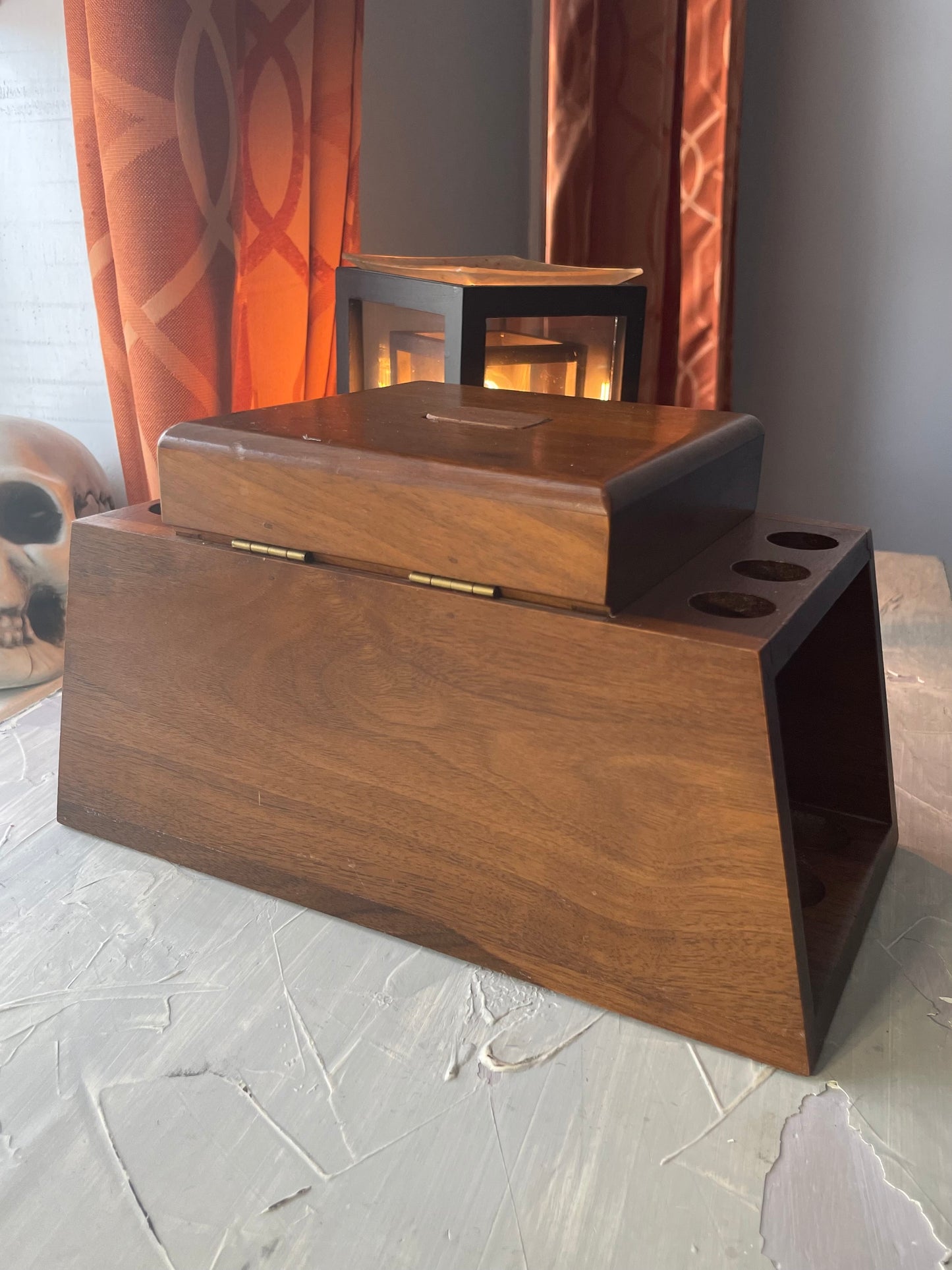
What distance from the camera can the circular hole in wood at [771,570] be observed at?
22.1 inches

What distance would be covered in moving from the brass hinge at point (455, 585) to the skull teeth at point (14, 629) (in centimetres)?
55

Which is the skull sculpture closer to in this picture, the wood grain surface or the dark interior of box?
the wood grain surface

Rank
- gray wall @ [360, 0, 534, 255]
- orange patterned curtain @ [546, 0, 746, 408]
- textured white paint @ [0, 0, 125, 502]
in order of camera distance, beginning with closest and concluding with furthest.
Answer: textured white paint @ [0, 0, 125, 502]
gray wall @ [360, 0, 534, 255]
orange patterned curtain @ [546, 0, 746, 408]

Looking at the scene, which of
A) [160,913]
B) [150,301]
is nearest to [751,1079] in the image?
[160,913]

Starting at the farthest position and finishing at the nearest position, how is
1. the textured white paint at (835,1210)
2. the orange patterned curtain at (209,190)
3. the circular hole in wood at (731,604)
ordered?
the orange patterned curtain at (209,190) → the circular hole in wood at (731,604) → the textured white paint at (835,1210)

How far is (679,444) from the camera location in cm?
56

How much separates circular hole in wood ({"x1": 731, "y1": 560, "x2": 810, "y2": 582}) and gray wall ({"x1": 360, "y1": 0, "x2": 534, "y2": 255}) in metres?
1.04

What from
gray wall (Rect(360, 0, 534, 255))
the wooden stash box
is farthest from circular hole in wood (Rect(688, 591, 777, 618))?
gray wall (Rect(360, 0, 534, 255))

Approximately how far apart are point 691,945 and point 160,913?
31cm

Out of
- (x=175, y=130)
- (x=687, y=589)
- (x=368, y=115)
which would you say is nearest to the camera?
(x=687, y=589)

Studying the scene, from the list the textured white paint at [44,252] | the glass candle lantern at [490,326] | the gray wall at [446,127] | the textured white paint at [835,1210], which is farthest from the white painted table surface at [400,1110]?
the gray wall at [446,127]

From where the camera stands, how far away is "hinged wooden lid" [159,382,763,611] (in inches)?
19.1

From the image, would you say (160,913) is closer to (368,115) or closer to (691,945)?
(691,945)

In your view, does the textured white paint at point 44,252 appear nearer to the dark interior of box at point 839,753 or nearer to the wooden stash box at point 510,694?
the wooden stash box at point 510,694
